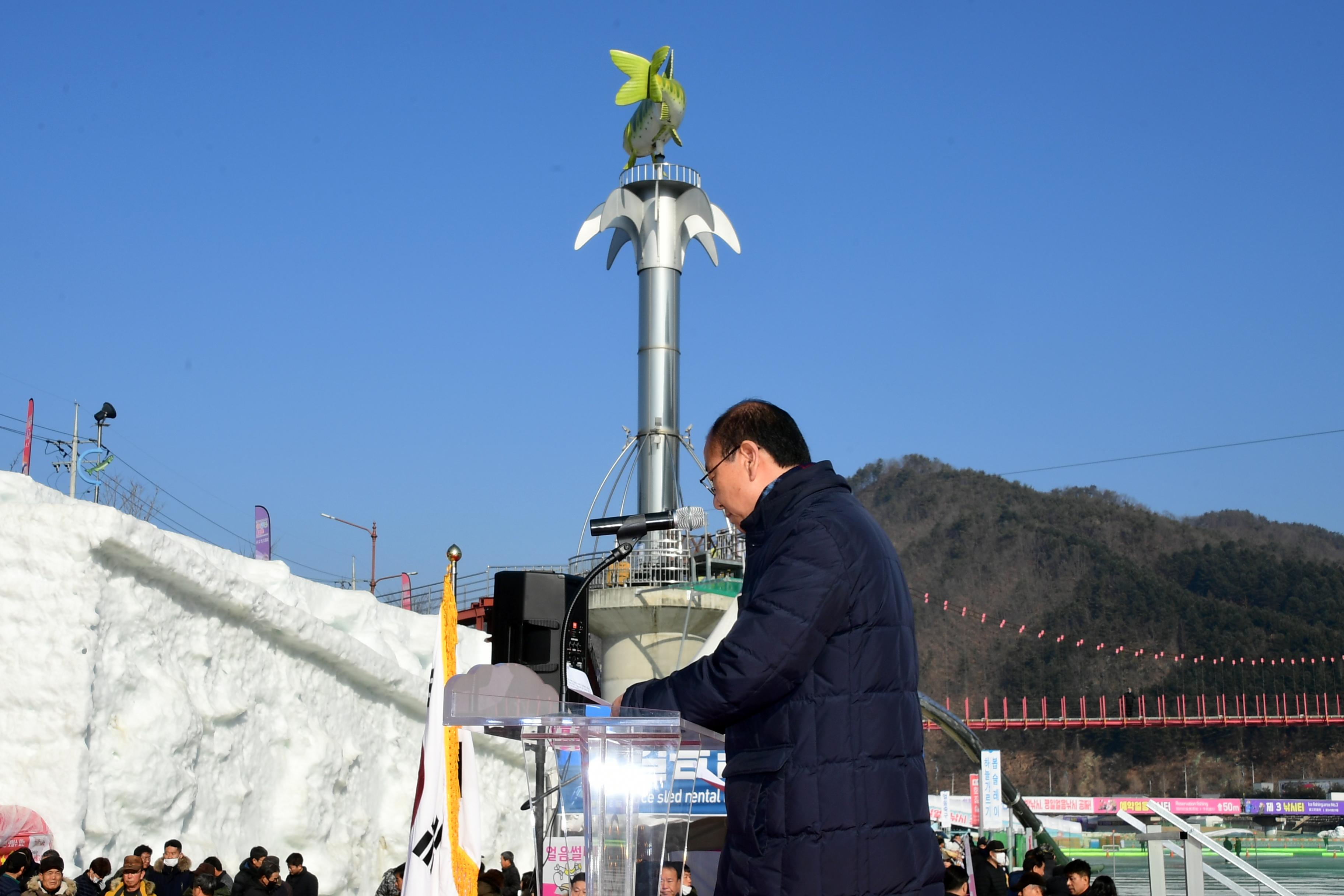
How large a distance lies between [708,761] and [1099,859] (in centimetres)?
4905

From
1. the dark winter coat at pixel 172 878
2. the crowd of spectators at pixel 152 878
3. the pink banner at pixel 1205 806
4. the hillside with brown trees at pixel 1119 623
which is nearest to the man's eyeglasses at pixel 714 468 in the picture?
the crowd of spectators at pixel 152 878

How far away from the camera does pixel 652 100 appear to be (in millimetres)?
31516

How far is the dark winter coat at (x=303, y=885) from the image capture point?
10.2 metres

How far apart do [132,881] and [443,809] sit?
2.65 metres

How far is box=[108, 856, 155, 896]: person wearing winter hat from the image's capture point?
8258mm

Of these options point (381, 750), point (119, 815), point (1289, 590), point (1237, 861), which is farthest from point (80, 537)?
point (1289, 590)

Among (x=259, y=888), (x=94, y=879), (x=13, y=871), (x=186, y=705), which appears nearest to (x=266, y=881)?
(x=259, y=888)

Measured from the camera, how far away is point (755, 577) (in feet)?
8.84

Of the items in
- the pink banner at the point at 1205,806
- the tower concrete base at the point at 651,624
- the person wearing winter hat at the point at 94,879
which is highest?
the tower concrete base at the point at 651,624

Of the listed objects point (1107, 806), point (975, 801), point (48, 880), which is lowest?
point (1107, 806)

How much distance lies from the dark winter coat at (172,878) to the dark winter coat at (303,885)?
80 centimetres

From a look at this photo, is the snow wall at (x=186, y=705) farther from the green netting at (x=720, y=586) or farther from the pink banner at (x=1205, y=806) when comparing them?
the pink banner at (x=1205, y=806)

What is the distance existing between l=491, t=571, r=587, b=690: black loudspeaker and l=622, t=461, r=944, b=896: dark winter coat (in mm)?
5279

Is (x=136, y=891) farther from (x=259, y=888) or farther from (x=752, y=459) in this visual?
(x=752, y=459)
